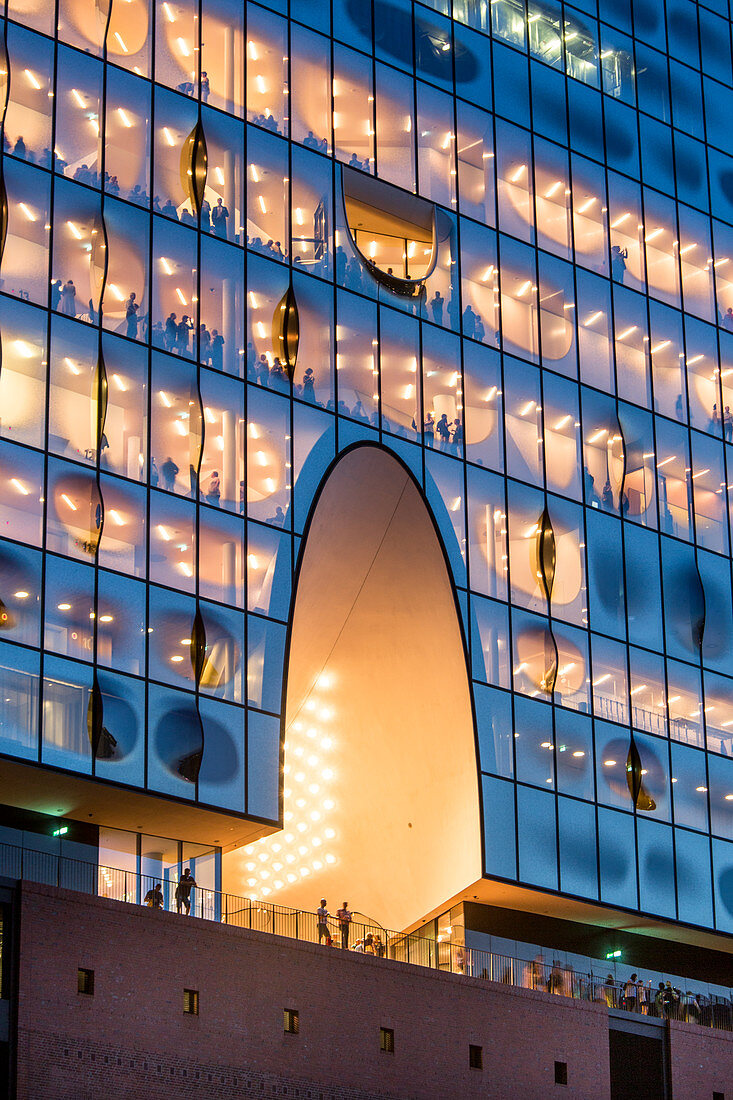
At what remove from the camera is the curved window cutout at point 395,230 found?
5241cm

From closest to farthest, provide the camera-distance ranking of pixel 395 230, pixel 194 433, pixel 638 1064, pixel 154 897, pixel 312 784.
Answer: pixel 154 897 → pixel 194 433 → pixel 638 1064 → pixel 395 230 → pixel 312 784

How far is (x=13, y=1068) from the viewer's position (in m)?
35.8

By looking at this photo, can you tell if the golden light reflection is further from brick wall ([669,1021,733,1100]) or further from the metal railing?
brick wall ([669,1021,733,1100])

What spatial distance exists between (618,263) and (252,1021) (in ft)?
92.7

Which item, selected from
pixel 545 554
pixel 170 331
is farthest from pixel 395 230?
pixel 545 554

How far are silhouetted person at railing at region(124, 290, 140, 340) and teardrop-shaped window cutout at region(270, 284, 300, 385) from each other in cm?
434

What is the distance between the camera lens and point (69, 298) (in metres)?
44.3

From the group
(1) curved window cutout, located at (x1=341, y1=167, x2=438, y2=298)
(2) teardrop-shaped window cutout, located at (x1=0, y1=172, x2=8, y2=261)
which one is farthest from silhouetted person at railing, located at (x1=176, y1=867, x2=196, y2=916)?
(1) curved window cutout, located at (x1=341, y1=167, x2=438, y2=298)

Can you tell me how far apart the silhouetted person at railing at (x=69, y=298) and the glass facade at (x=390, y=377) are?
6cm

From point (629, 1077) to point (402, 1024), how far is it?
872 centimetres

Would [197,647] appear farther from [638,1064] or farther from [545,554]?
[638,1064]

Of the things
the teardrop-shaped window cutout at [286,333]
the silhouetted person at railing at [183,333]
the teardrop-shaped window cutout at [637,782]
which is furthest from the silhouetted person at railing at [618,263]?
the silhouetted person at railing at [183,333]

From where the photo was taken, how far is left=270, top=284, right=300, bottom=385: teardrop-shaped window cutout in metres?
48.6

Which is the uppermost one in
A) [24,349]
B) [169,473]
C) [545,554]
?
[24,349]
